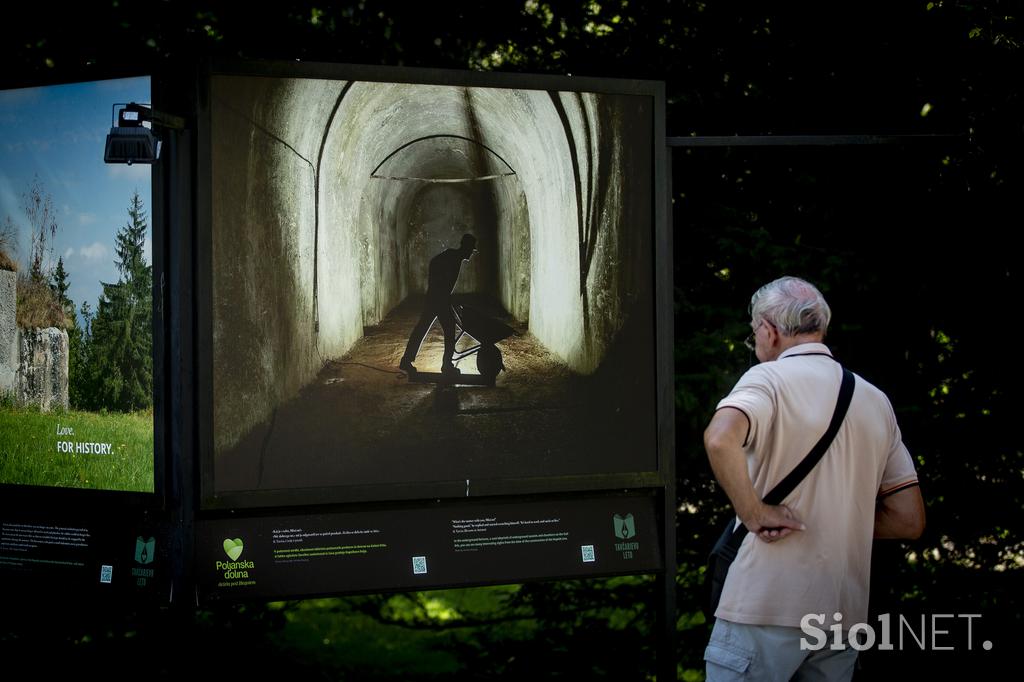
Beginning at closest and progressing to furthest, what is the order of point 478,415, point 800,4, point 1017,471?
point 478,415 < point 1017,471 < point 800,4

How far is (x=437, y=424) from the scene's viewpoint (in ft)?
14.4

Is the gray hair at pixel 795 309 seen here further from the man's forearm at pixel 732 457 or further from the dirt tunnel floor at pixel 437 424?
the dirt tunnel floor at pixel 437 424

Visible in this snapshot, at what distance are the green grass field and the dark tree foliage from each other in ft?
A: 9.75

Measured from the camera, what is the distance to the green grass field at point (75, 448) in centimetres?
417

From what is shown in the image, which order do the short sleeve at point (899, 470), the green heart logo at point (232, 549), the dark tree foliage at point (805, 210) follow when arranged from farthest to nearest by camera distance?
the dark tree foliage at point (805, 210), the green heart logo at point (232, 549), the short sleeve at point (899, 470)

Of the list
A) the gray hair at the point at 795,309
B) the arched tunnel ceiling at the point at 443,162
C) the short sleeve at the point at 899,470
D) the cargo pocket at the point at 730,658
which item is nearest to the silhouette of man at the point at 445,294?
the arched tunnel ceiling at the point at 443,162

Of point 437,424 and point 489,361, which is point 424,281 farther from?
point 437,424

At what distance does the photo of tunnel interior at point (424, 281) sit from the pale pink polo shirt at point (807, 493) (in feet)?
3.60

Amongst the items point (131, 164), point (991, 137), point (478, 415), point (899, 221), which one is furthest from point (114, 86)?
point (899, 221)

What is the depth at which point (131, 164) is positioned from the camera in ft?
13.2

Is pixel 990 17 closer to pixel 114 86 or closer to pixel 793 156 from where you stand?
pixel 793 156

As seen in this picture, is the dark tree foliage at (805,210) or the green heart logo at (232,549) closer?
the green heart logo at (232,549)

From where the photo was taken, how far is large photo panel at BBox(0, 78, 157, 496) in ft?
13.7

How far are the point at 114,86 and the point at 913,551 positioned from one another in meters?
5.82
